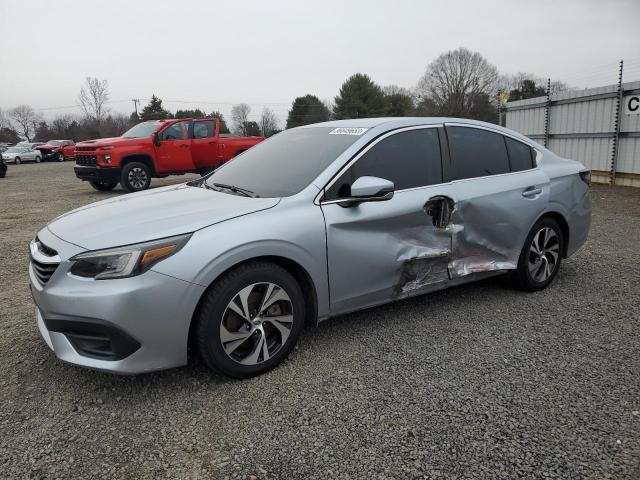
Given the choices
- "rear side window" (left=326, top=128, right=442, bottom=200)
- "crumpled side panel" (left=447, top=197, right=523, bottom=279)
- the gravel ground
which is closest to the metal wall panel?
the gravel ground

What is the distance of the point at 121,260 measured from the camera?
8.57ft

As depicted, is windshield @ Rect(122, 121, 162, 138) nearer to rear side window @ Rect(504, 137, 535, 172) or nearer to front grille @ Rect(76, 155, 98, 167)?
front grille @ Rect(76, 155, 98, 167)

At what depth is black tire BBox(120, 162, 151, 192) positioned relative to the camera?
12359 mm

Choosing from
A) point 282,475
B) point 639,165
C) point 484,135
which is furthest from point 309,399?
point 639,165

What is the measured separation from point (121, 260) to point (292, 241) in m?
0.98

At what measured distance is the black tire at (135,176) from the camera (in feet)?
40.5

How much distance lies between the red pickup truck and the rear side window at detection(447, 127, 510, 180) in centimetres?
1034

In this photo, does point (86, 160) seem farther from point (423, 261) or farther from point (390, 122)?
point (423, 261)

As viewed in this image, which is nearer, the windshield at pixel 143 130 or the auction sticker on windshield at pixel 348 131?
the auction sticker on windshield at pixel 348 131

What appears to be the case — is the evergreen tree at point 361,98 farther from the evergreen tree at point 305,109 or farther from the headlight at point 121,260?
the headlight at point 121,260

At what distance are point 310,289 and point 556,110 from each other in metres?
13.2

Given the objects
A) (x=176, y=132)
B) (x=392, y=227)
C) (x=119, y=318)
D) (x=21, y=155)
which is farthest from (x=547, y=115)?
(x=21, y=155)

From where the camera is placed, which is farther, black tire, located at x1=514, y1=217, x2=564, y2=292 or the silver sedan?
black tire, located at x1=514, y1=217, x2=564, y2=292

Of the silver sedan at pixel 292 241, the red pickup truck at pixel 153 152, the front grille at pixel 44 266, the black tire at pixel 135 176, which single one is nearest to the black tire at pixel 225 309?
the silver sedan at pixel 292 241
